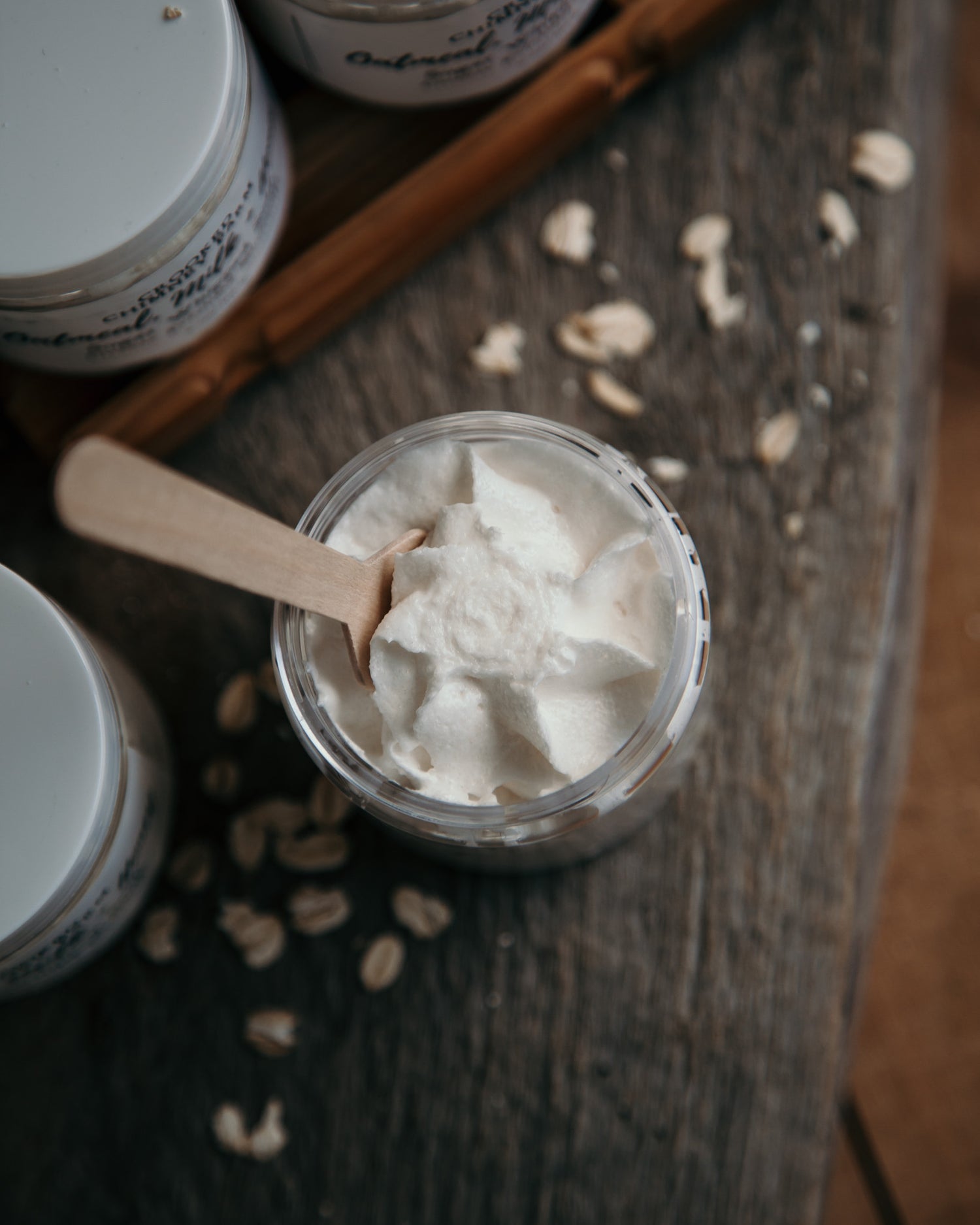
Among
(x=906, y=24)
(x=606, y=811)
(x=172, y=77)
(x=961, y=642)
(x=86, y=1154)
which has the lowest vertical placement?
(x=961, y=642)

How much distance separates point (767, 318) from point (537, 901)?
343mm

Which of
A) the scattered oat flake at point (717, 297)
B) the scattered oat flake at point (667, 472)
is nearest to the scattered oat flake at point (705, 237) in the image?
the scattered oat flake at point (717, 297)

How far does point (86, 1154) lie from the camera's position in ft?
1.72

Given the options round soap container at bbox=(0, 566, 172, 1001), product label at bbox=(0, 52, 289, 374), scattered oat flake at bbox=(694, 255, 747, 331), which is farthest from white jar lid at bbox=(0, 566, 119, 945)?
scattered oat flake at bbox=(694, 255, 747, 331)

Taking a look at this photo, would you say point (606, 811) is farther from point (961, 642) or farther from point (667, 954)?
point (961, 642)

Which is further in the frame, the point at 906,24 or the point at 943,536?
the point at 943,536

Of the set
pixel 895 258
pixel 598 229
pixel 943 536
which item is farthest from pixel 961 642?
pixel 598 229

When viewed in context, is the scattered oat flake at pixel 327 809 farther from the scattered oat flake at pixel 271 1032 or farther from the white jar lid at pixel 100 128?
the white jar lid at pixel 100 128

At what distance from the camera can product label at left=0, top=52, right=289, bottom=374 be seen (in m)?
0.41

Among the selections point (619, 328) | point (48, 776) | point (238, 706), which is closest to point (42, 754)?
point (48, 776)

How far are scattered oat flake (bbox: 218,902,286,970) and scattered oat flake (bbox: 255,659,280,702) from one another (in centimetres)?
11

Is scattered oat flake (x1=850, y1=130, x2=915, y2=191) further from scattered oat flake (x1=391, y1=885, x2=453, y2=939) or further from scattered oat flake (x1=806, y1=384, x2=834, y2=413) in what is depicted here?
scattered oat flake (x1=391, y1=885, x2=453, y2=939)

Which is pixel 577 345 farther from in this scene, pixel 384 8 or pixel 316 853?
→ pixel 316 853

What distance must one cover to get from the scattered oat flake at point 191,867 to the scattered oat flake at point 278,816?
30 mm
